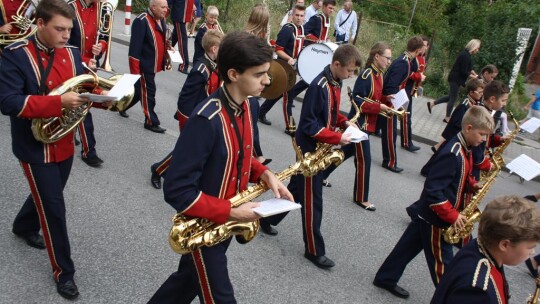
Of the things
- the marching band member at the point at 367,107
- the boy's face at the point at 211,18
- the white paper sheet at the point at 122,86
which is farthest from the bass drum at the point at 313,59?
the white paper sheet at the point at 122,86

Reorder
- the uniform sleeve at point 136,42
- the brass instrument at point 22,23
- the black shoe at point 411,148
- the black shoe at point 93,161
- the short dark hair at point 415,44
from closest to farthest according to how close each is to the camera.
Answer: the brass instrument at point 22,23 < the black shoe at point 93,161 < the uniform sleeve at point 136,42 < the short dark hair at point 415,44 < the black shoe at point 411,148

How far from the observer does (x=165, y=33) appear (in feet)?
21.9

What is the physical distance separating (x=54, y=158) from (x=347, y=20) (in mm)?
10966

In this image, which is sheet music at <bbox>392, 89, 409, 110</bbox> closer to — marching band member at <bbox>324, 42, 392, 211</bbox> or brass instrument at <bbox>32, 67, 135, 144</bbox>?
marching band member at <bbox>324, 42, 392, 211</bbox>

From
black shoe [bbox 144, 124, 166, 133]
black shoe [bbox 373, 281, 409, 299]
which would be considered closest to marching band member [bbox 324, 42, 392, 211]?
black shoe [bbox 373, 281, 409, 299]

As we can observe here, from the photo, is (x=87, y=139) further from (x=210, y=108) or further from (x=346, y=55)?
(x=210, y=108)

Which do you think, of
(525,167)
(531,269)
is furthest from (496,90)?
(531,269)

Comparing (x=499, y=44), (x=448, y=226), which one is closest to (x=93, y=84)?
(x=448, y=226)

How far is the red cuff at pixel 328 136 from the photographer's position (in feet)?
13.9

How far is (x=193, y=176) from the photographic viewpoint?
2480 millimetres

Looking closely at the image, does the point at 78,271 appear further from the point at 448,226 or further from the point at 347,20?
the point at 347,20

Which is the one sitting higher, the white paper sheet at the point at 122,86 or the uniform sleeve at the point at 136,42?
the white paper sheet at the point at 122,86

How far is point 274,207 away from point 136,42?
450cm

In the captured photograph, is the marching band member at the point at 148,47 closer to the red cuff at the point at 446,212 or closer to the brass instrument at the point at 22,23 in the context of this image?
the brass instrument at the point at 22,23
